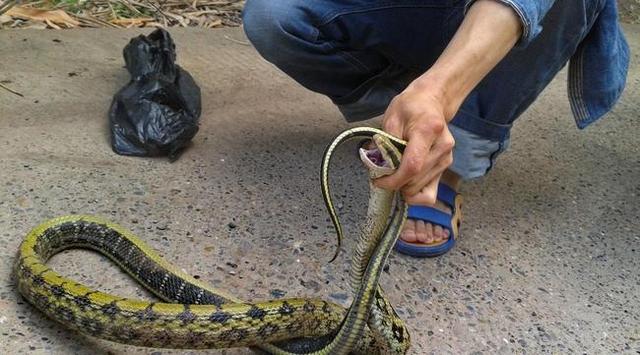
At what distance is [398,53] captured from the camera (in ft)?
7.79

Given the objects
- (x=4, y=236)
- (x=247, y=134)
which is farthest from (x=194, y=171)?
(x=4, y=236)

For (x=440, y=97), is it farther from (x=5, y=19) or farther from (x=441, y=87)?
(x=5, y=19)

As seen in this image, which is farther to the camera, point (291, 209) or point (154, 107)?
point (154, 107)

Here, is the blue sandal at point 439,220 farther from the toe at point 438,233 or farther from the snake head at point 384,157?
the snake head at point 384,157

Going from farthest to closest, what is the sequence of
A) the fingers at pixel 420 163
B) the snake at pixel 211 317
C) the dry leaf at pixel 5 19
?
the dry leaf at pixel 5 19 → the snake at pixel 211 317 → the fingers at pixel 420 163

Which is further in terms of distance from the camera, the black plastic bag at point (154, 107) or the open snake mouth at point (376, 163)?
the black plastic bag at point (154, 107)

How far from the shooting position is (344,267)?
7.22ft

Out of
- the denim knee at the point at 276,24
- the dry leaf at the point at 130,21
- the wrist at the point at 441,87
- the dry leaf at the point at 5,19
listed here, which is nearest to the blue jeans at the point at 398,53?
the denim knee at the point at 276,24

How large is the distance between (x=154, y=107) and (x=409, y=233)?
1.09 m

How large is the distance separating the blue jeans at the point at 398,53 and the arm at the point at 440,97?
588mm

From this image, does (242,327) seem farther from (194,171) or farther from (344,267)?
(194,171)

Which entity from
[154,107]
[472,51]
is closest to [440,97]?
[472,51]

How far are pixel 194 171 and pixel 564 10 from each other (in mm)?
1343

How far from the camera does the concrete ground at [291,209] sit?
6.69ft
